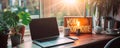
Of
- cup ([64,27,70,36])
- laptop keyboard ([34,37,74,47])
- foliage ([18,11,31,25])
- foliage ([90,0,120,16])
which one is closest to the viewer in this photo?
laptop keyboard ([34,37,74,47])

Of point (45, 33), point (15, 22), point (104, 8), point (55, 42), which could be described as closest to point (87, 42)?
point (55, 42)

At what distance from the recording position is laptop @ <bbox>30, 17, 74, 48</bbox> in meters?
1.99

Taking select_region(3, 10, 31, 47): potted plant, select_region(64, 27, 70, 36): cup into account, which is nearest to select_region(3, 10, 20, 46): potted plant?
select_region(3, 10, 31, 47): potted plant

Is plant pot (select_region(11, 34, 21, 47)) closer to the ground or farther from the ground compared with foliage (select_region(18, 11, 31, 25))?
closer to the ground

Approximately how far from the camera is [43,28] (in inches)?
82.9

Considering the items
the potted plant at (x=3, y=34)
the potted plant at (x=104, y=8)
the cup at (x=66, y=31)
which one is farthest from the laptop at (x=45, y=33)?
the potted plant at (x=104, y=8)

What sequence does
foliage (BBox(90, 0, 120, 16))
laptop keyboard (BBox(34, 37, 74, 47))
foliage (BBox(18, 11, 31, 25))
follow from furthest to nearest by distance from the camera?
foliage (BBox(90, 0, 120, 16))
foliage (BBox(18, 11, 31, 25))
laptop keyboard (BBox(34, 37, 74, 47))

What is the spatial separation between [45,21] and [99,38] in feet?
2.12

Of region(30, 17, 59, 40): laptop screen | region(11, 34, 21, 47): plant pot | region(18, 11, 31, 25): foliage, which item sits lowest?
region(11, 34, 21, 47): plant pot

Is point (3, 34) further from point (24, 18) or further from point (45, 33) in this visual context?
point (45, 33)

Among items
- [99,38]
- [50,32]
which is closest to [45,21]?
[50,32]

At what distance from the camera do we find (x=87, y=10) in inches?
106

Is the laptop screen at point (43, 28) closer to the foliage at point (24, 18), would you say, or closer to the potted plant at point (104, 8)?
the foliage at point (24, 18)

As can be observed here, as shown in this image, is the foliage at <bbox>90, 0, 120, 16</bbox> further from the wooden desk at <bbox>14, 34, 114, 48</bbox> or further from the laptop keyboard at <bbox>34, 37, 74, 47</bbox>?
the laptop keyboard at <bbox>34, 37, 74, 47</bbox>
